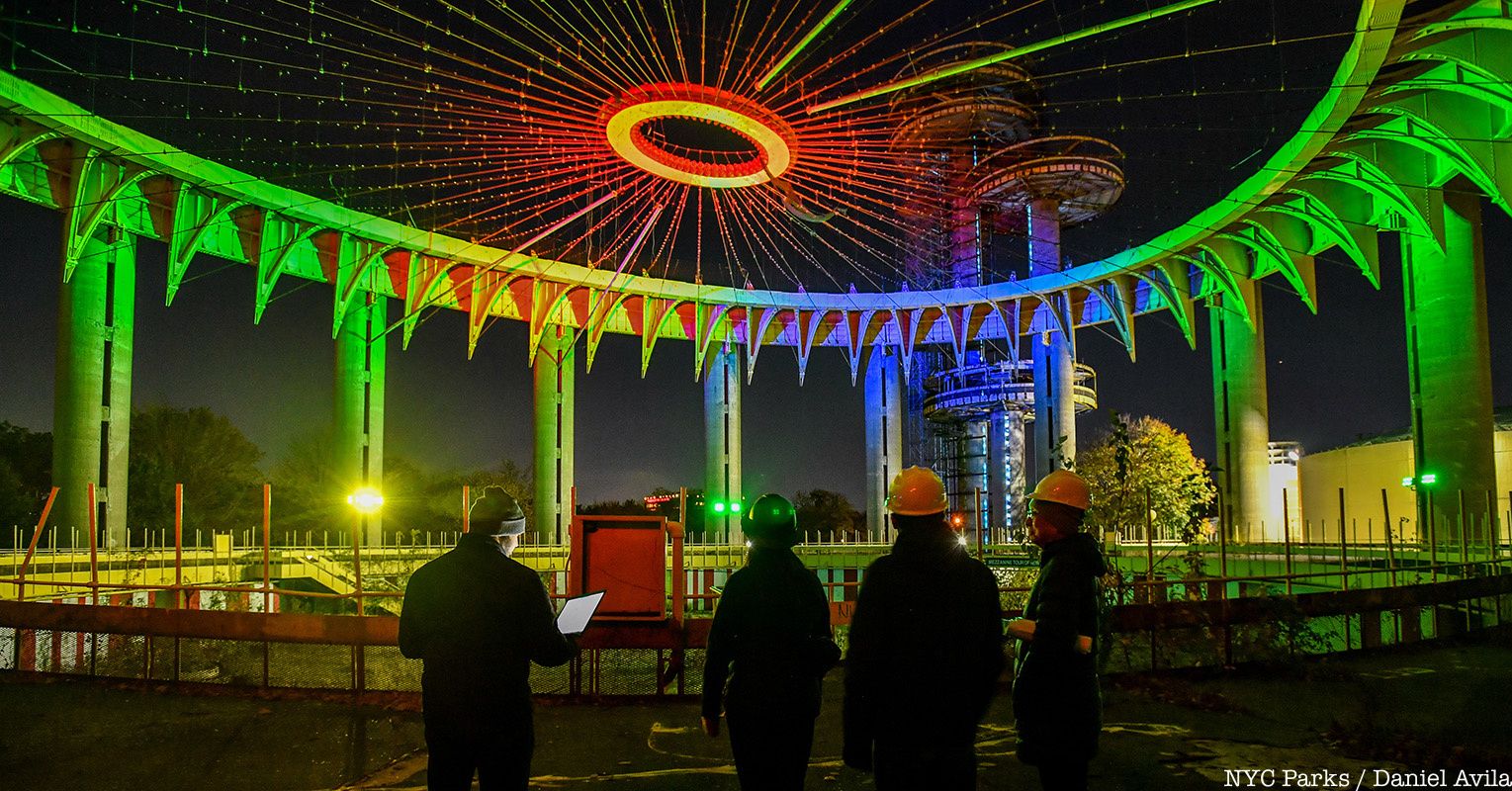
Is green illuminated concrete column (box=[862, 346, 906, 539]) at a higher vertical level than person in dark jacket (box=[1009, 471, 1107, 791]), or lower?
higher

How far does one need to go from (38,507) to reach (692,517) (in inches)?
1720

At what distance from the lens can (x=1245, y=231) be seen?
31922mm

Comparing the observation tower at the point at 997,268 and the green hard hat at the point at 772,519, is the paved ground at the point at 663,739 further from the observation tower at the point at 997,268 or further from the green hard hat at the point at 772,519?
the observation tower at the point at 997,268

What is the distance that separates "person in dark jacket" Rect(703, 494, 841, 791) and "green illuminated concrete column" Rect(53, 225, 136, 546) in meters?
27.7

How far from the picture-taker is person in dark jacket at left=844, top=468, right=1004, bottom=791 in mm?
4273

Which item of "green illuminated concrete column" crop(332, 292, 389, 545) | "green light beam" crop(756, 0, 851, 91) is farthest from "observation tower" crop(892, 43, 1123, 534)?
"green light beam" crop(756, 0, 851, 91)

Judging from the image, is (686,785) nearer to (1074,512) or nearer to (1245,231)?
(1074,512)

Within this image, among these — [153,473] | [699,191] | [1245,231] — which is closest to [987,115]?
[1245,231]

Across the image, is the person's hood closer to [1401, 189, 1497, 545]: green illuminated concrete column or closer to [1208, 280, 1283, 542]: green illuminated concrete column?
[1401, 189, 1497, 545]: green illuminated concrete column

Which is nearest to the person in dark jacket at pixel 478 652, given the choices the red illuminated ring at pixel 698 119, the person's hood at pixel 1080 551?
the person's hood at pixel 1080 551

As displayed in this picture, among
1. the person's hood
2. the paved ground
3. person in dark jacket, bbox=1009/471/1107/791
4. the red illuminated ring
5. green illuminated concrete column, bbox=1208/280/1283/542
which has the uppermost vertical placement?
the red illuminated ring

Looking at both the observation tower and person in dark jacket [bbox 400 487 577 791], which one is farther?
the observation tower

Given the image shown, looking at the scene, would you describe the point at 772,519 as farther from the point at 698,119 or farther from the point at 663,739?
the point at 698,119

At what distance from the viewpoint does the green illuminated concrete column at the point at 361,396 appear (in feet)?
113
